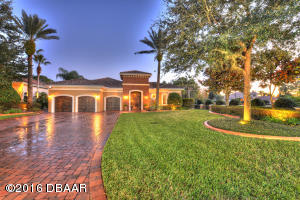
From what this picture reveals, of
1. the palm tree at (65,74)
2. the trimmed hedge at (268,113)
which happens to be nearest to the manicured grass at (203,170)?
the trimmed hedge at (268,113)

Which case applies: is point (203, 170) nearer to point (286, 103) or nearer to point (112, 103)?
point (286, 103)

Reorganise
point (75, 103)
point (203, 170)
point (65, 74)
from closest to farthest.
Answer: point (203, 170) → point (75, 103) → point (65, 74)

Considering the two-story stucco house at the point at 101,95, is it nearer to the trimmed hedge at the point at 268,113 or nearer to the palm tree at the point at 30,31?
the palm tree at the point at 30,31

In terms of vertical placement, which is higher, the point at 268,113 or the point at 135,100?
the point at 135,100

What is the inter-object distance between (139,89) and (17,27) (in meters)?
16.3

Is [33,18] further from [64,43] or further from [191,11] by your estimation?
[64,43]

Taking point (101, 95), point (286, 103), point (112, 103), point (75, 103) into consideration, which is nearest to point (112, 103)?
point (112, 103)

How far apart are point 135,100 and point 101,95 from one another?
534 centimetres

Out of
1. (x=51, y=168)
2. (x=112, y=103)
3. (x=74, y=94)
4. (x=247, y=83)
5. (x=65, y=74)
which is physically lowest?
(x=51, y=168)

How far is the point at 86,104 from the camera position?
710 inches

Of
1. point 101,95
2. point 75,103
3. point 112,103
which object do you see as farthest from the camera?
point 112,103

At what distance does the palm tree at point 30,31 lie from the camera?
14414 millimetres

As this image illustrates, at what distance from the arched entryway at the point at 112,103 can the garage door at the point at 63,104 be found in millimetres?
5150

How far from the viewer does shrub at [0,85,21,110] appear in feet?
42.0
